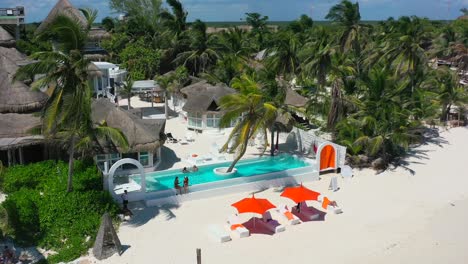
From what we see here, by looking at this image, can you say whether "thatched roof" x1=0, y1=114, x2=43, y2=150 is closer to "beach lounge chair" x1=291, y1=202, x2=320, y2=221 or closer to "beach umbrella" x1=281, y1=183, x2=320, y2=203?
"beach umbrella" x1=281, y1=183, x2=320, y2=203

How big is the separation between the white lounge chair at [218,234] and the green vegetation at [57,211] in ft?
12.2

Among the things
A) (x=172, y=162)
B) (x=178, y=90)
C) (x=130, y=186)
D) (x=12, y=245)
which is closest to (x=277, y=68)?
(x=178, y=90)

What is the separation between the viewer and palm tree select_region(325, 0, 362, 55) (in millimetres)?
41859

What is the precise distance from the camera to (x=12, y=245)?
50.1 feet

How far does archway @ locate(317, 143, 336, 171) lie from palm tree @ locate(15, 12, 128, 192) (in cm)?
1189

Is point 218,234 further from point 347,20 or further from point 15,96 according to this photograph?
point 347,20

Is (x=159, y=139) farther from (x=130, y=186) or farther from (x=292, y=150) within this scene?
(x=292, y=150)

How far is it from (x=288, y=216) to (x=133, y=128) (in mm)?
8858

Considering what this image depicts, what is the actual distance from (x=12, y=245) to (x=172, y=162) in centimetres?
1045

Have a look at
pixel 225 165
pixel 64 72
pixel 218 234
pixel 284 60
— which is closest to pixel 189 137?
pixel 225 165

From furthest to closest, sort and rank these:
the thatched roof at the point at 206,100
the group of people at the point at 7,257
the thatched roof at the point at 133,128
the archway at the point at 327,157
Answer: the thatched roof at the point at 206,100, the archway at the point at 327,157, the thatched roof at the point at 133,128, the group of people at the point at 7,257

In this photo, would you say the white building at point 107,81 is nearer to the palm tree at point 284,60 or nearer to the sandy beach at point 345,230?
the palm tree at point 284,60

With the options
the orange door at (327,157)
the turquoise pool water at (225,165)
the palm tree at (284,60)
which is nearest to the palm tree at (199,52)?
the palm tree at (284,60)

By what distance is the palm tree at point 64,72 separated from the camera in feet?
50.7
